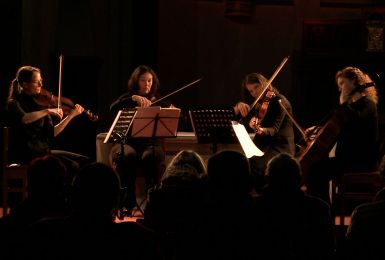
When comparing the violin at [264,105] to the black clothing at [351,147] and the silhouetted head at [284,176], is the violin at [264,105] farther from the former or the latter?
the silhouetted head at [284,176]

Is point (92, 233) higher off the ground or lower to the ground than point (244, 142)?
lower

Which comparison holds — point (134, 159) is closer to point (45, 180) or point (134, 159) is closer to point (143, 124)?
point (143, 124)

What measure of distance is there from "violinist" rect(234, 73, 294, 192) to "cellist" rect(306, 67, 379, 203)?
0.77 metres

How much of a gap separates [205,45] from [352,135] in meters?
3.16

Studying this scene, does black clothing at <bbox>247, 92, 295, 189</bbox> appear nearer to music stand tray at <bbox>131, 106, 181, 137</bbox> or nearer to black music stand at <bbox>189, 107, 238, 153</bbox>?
black music stand at <bbox>189, 107, 238, 153</bbox>

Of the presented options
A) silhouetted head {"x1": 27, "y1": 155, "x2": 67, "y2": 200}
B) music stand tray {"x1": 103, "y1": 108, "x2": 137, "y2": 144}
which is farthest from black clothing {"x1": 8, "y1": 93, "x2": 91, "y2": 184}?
silhouetted head {"x1": 27, "y1": 155, "x2": 67, "y2": 200}

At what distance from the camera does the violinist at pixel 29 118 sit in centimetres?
563

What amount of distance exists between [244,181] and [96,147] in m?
3.99

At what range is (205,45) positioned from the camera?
801 centimetres

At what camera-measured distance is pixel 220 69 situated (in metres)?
8.05

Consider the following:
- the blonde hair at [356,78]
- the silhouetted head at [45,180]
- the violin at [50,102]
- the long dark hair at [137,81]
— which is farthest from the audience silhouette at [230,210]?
the long dark hair at [137,81]

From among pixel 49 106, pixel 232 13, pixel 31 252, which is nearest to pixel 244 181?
pixel 31 252

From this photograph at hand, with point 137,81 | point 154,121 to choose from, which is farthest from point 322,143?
point 137,81

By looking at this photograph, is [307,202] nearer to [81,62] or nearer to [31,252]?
[31,252]
